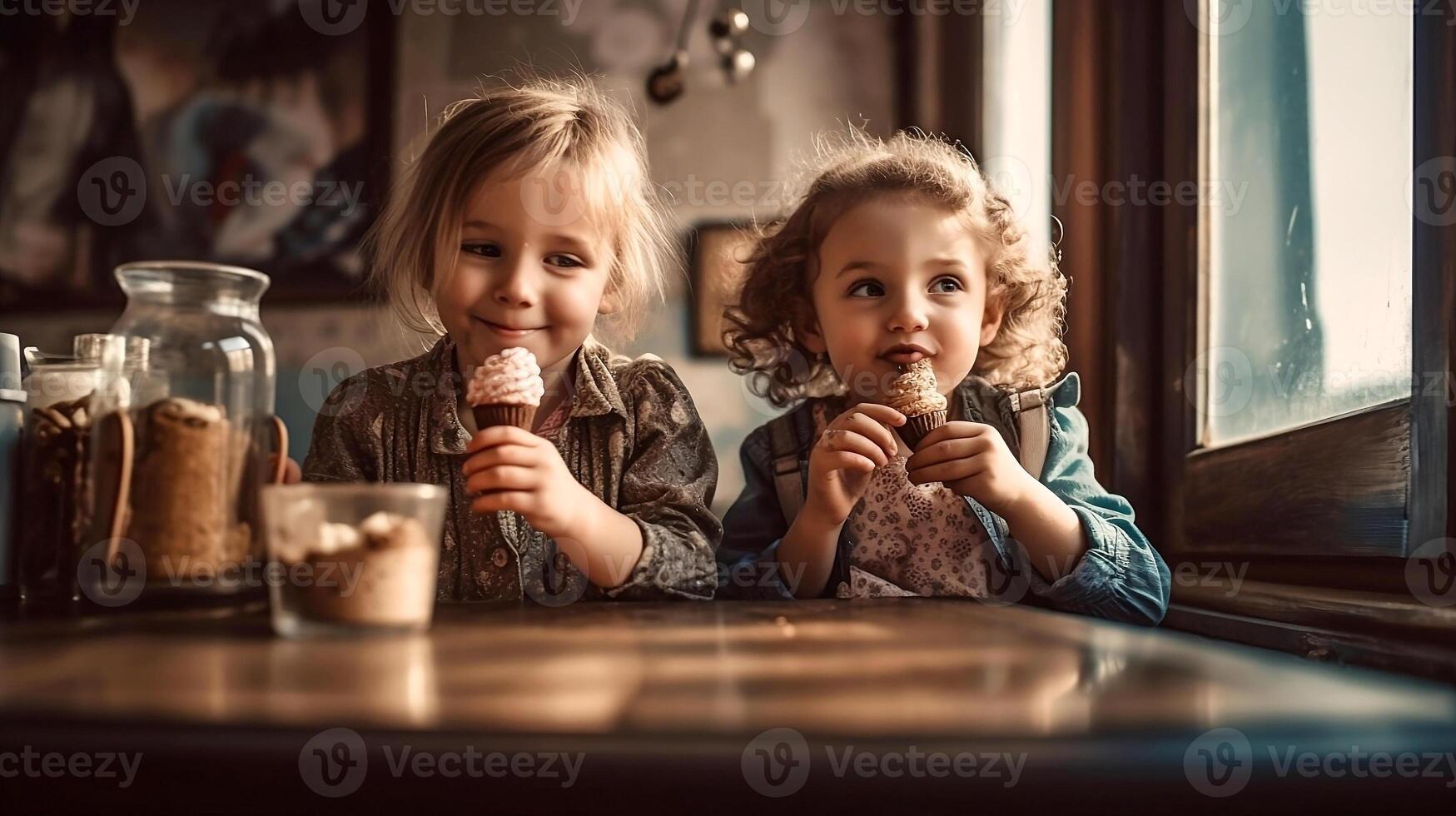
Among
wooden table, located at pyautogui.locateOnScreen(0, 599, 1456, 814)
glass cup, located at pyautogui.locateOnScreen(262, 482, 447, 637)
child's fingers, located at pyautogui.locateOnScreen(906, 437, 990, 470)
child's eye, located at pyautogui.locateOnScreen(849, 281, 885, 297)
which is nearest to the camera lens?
wooden table, located at pyautogui.locateOnScreen(0, 599, 1456, 814)

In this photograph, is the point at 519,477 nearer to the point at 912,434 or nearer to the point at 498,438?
the point at 498,438

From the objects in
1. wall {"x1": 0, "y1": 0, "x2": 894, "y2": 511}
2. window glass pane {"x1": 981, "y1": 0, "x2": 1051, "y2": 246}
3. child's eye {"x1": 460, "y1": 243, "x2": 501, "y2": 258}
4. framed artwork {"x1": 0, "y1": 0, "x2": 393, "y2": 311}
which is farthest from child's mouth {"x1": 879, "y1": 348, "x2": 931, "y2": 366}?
framed artwork {"x1": 0, "y1": 0, "x2": 393, "y2": 311}

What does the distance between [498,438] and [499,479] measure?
33mm

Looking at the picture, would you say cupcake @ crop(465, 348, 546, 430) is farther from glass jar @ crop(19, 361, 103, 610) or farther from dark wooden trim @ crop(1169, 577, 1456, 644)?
dark wooden trim @ crop(1169, 577, 1456, 644)

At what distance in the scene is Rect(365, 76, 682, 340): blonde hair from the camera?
1.20 meters

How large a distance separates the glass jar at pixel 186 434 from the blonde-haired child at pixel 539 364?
1.03 ft

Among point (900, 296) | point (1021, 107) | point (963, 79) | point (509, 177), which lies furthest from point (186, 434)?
point (963, 79)

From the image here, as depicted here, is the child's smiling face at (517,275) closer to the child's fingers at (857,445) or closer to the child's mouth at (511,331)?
the child's mouth at (511,331)

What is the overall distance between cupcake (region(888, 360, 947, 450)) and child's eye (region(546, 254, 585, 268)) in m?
0.37

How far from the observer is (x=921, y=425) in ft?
3.59

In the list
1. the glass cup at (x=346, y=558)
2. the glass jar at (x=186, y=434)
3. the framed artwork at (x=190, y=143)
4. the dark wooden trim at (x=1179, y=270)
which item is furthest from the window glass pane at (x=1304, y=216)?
the framed artwork at (x=190, y=143)

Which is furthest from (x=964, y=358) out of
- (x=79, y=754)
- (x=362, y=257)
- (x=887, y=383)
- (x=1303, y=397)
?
(x=362, y=257)

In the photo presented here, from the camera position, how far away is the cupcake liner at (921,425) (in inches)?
43.0

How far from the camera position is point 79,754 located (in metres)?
0.35
